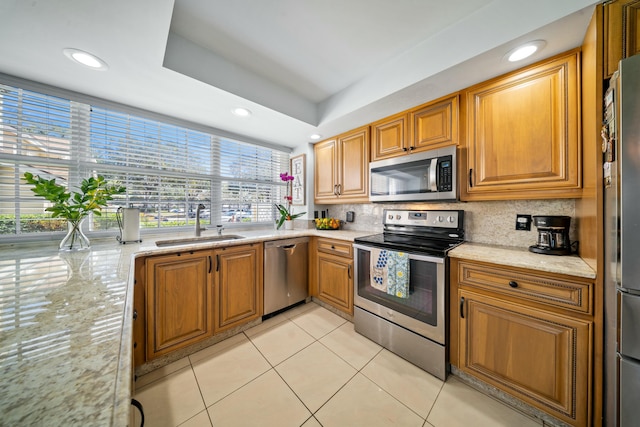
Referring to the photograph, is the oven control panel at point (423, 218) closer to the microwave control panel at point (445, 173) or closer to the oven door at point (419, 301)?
the microwave control panel at point (445, 173)

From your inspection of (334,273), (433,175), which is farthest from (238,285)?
(433,175)

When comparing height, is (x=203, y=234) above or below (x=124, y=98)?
below

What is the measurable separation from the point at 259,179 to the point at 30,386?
9.12ft

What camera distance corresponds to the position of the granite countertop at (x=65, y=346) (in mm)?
327

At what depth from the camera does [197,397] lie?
1.36 meters

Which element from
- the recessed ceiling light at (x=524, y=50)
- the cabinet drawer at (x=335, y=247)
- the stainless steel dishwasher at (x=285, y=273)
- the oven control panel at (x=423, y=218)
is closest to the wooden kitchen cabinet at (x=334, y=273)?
the cabinet drawer at (x=335, y=247)

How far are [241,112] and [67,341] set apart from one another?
2.08m

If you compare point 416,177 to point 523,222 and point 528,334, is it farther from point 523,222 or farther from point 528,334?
point 528,334

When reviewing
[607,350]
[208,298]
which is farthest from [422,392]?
[208,298]

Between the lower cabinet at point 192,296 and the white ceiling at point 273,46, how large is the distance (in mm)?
1351

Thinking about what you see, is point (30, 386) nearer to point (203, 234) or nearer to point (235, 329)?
point (235, 329)

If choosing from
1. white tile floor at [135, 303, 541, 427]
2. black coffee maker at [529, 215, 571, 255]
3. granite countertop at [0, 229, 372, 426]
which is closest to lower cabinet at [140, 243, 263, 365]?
white tile floor at [135, 303, 541, 427]

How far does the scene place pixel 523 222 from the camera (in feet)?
5.38

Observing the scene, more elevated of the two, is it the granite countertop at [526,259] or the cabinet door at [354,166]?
the cabinet door at [354,166]
